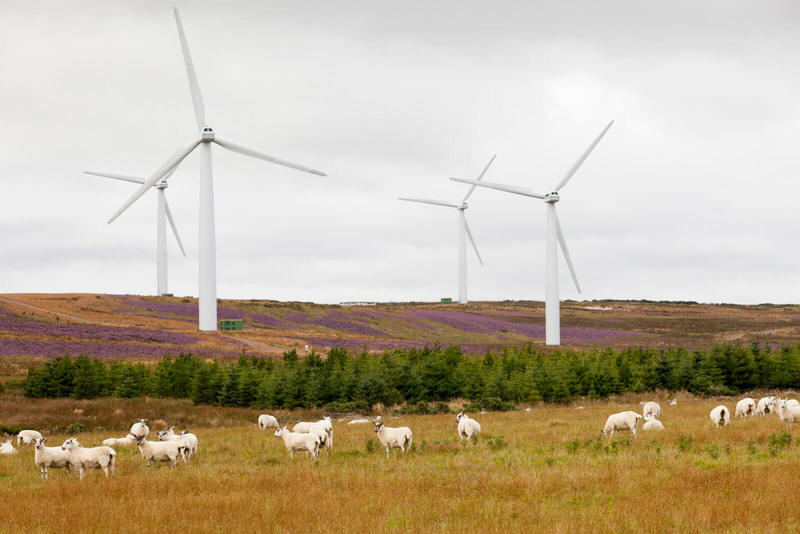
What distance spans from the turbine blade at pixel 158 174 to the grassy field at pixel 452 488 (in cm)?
4976

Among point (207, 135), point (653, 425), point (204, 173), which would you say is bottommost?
point (653, 425)

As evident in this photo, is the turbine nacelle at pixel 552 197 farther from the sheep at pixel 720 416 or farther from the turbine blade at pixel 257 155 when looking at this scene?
the sheep at pixel 720 416

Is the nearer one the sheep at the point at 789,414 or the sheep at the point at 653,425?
the sheep at the point at 653,425

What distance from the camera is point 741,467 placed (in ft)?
58.1

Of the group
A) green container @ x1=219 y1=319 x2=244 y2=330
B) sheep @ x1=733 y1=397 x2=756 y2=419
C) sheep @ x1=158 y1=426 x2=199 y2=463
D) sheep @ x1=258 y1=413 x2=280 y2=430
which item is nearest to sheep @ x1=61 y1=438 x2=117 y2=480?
sheep @ x1=158 y1=426 x2=199 y2=463

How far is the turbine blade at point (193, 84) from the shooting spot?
74.5 m

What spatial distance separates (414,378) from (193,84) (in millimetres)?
49819

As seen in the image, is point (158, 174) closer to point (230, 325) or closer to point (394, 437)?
point (230, 325)

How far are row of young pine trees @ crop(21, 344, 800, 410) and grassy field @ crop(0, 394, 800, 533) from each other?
57.1 ft

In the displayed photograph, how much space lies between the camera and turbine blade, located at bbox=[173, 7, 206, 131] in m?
74.5

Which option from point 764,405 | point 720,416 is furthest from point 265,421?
point 764,405

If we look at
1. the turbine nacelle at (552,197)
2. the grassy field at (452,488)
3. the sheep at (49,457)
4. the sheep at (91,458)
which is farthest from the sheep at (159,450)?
the turbine nacelle at (552,197)

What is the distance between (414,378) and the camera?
45469mm

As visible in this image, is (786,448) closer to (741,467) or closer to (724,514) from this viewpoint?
(741,467)
